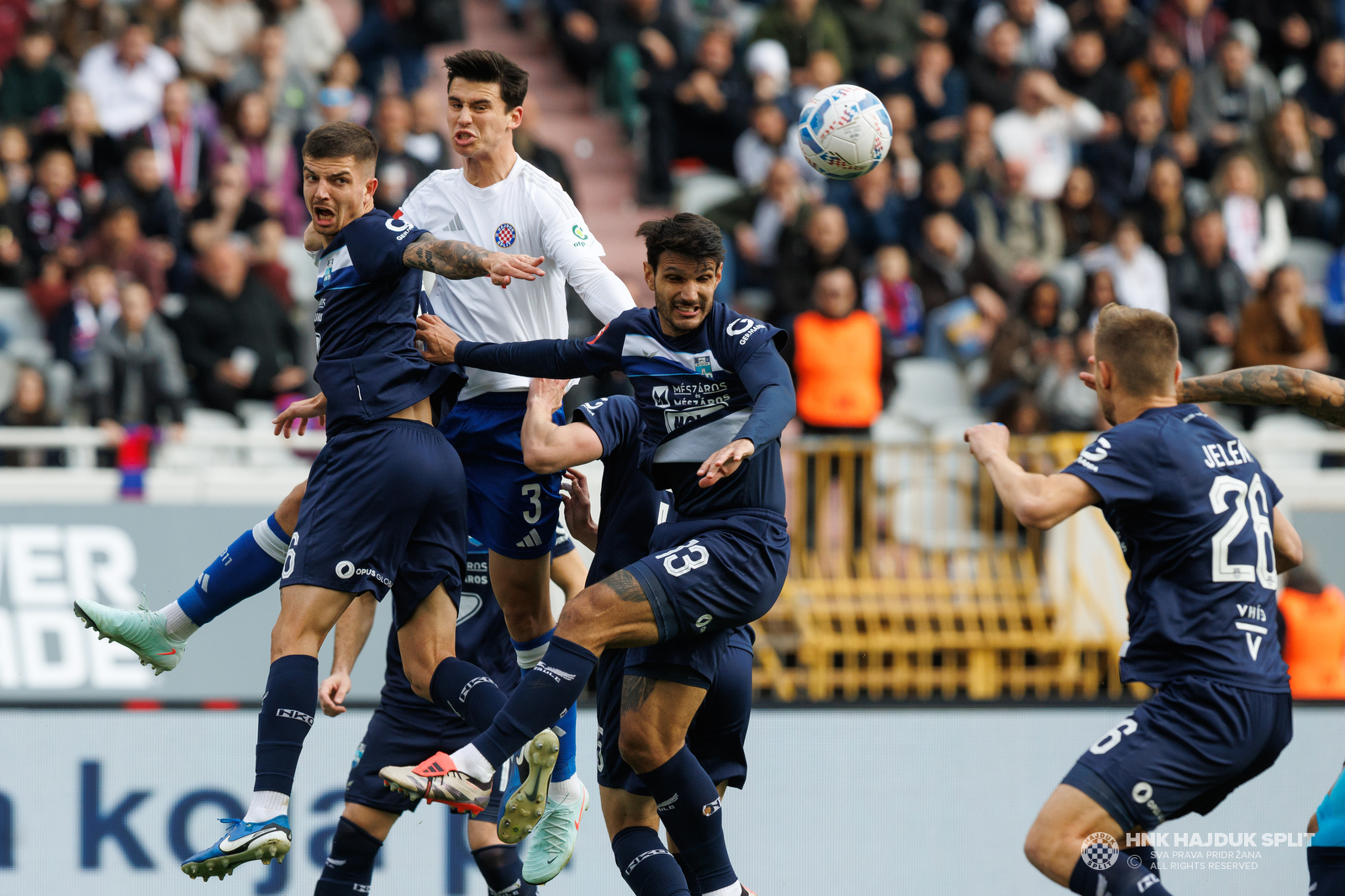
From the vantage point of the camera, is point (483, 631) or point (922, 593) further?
point (922, 593)

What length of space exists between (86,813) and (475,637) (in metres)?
2.11

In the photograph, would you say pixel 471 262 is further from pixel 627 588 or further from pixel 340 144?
pixel 627 588

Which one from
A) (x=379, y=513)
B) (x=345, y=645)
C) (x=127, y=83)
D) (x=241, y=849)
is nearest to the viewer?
(x=241, y=849)

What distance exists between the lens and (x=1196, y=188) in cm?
1534

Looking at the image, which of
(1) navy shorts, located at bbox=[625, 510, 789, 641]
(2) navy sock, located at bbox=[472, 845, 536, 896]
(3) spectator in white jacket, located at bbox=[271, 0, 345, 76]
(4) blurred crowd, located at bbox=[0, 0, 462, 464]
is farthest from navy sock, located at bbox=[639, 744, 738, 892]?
(3) spectator in white jacket, located at bbox=[271, 0, 345, 76]

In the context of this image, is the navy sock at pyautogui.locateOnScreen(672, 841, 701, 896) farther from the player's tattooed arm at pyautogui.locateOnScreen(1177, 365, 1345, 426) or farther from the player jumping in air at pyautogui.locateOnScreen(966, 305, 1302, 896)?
the player's tattooed arm at pyautogui.locateOnScreen(1177, 365, 1345, 426)

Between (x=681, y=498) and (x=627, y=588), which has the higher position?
(x=681, y=498)

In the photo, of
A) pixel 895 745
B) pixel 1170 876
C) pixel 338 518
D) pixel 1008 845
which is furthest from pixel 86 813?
pixel 1170 876

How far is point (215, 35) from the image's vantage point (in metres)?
14.4

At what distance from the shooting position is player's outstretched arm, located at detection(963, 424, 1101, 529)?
5.35 metres

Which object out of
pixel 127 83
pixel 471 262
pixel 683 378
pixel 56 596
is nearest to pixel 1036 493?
pixel 683 378

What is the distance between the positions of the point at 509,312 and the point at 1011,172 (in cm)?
856

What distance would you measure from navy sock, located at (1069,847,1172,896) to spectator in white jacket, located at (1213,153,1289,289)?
10.3m

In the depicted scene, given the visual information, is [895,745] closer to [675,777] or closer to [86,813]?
[675,777]
